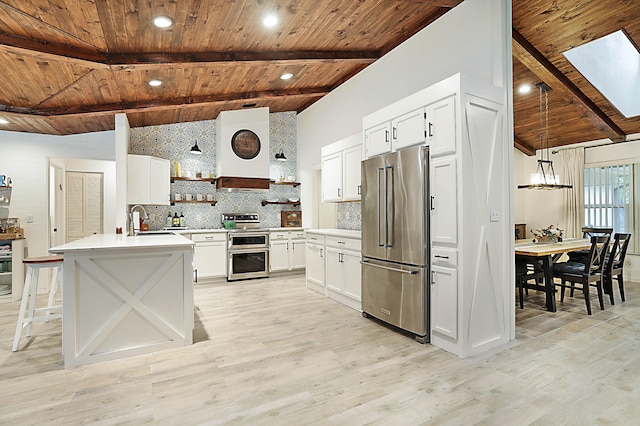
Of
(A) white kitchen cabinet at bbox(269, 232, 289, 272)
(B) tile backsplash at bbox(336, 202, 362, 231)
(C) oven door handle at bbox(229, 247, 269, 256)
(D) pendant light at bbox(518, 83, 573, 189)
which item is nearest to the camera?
(D) pendant light at bbox(518, 83, 573, 189)

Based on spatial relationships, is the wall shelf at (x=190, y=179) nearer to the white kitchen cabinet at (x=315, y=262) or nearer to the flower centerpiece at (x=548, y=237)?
the white kitchen cabinet at (x=315, y=262)

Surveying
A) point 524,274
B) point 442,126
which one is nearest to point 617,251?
point 524,274

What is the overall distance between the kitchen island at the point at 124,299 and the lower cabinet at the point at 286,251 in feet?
11.0

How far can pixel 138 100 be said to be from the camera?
5.11m

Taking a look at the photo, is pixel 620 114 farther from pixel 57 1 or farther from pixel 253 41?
pixel 57 1

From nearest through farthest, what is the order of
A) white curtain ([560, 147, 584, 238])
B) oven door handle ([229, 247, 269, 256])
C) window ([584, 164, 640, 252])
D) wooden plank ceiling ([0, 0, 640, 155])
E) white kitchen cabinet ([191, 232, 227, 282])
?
wooden plank ceiling ([0, 0, 640, 155]), white kitchen cabinet ([191, 232, 227, 282]), oven door handle ([229, 247, 269, 256]), window ([584, 164, 640, 252]), white curtain ([560, 147, 584, 238])

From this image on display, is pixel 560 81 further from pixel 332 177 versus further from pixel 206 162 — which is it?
pixel 206 162

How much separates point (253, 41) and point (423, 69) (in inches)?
80.3

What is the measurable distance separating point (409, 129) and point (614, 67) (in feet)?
14.3

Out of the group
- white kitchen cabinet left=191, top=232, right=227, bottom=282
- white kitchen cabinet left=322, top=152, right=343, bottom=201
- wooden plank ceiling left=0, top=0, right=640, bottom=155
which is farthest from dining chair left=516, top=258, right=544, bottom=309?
white kitchen cabinet left=191, top=232, right=227, bottom=282

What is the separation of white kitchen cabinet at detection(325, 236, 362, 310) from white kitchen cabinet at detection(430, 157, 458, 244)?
1.30 metres

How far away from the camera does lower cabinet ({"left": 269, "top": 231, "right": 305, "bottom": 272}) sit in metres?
6.57

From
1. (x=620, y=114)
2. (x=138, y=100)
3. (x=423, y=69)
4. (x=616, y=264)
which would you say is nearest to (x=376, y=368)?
(x=423, y=69)

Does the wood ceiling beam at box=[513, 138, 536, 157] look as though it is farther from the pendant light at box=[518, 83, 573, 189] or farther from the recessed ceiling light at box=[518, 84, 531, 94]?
the recessed ceiling light at box=[518, 84, 531, 94]
